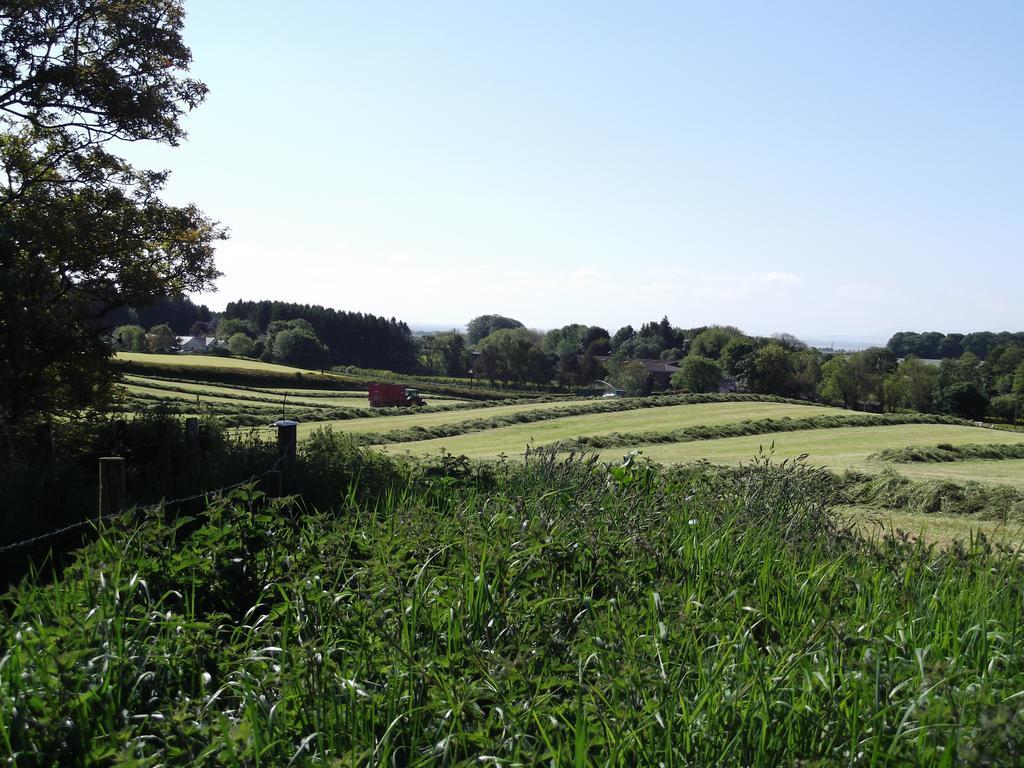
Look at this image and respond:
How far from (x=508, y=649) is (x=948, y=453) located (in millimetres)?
21199

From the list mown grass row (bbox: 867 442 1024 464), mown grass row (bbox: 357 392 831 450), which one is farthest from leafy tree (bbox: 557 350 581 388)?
mown grass row (bbox: 867 442 1024 464)

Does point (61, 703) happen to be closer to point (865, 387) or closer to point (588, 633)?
point (588, 633)

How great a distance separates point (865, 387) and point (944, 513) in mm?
74520

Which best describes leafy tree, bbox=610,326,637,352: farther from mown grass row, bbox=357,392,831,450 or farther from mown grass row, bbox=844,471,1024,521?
mown grass row, bbox=844,471,1024,521

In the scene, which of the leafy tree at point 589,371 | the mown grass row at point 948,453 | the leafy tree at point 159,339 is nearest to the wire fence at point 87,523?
the mown grass row at point 948,453

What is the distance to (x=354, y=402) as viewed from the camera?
41.3 m

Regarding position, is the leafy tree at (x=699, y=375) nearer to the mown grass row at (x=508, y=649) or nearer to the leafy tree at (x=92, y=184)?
the leafy tree at (x=92, y=184)

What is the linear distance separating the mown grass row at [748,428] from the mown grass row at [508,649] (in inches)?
631

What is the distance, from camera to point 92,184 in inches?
432

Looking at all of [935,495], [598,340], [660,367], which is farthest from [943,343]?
[935,495]

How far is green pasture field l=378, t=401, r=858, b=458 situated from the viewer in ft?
77.5

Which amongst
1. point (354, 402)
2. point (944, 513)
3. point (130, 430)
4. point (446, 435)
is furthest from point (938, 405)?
point (130, 430)

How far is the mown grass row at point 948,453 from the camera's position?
67.2 feet

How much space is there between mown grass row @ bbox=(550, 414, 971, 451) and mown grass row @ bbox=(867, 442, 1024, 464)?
5981 mm
